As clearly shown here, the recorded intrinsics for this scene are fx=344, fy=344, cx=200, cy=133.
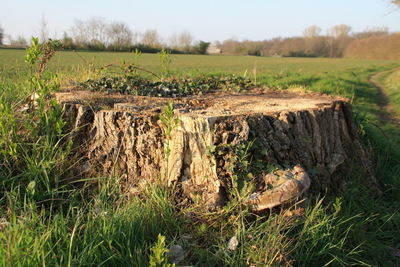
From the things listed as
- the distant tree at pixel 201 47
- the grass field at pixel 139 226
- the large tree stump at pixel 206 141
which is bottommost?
the grass field at pixel 139 226

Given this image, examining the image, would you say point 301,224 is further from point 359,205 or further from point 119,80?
point 119,80

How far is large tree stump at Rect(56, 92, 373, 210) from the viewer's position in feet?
8.54

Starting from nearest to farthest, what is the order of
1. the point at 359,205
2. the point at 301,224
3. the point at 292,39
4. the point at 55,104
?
the point at 301,224, the point at 55,104, the point at 359,205, the point at 292,39

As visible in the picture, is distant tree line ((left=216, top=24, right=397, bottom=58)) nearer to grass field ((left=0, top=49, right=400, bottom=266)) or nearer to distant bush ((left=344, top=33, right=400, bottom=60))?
distant bush ((left=344, top=33, right=400, bottom=60))

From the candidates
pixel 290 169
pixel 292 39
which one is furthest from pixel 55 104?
pixel 292 39

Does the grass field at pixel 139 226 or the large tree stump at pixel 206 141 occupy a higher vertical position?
the large tree stump at pixel 206 141

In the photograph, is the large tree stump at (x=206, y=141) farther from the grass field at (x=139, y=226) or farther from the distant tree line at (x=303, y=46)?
the distant tree line at (x=303, y=46)

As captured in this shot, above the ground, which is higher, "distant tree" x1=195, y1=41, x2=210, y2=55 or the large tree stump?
"distant tree" x1=195, y1=41, x2=210, y2=55

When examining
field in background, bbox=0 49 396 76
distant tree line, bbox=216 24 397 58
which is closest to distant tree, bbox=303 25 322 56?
distant tree line, bbox=216 24 397 58

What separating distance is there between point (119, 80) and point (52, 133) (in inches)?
58.0

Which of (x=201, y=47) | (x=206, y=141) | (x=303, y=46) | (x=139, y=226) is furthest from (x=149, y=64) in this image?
(x=303, y=46)

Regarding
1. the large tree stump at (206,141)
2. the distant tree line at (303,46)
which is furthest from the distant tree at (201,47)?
the large tree stump at (206,141)

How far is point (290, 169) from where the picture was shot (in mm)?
2709

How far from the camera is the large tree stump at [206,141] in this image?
8.54ft
